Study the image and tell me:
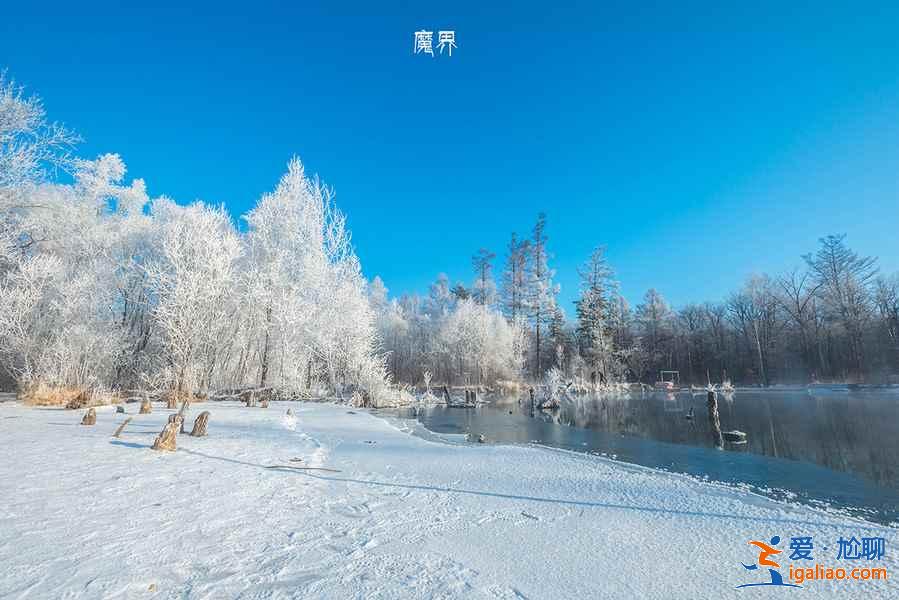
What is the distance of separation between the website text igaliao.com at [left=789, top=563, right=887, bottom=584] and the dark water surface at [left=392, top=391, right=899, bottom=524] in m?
2.50

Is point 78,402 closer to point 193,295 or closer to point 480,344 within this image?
point 193,295

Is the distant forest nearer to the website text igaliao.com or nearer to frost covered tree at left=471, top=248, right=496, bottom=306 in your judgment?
frost covered tree at left=471, top=248, right=496, bottom=306

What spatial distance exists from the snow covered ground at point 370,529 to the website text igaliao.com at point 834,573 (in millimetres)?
90

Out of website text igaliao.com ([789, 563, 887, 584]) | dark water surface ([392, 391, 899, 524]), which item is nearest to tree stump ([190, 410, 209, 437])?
dark water surface ([392, 391, 899, 524])

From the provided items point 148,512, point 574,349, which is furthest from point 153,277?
point 574,349

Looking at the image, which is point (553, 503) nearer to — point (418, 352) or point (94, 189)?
point (94, 189)

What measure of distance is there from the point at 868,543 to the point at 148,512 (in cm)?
647

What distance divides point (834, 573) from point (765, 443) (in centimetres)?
873

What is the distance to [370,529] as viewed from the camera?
384cm

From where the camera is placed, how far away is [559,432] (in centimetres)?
1210

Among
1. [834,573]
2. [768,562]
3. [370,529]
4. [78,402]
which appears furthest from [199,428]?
[834,573]

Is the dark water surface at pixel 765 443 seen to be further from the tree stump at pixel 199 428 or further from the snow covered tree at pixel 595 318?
the snow covered tree at pixel 595 318

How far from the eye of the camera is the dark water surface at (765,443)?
616 centimetres

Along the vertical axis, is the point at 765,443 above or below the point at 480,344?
below
